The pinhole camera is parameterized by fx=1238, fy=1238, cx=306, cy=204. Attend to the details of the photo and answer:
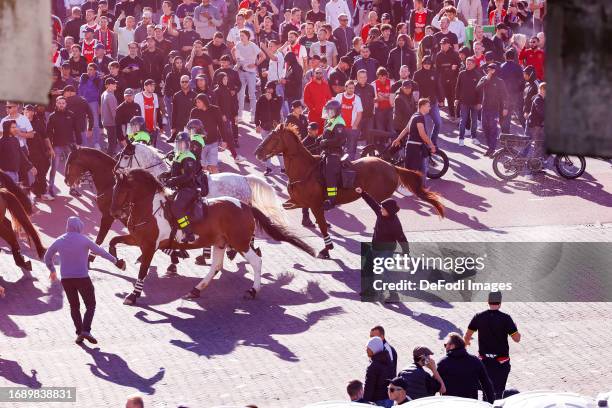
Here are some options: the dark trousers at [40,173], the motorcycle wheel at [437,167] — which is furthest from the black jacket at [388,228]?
the dark trousers at [40,173]

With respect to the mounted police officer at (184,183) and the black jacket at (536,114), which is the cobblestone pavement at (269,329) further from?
the black jacket at (536,114)

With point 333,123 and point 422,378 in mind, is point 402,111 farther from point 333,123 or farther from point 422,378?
point 422,378

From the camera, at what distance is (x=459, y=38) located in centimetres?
2828

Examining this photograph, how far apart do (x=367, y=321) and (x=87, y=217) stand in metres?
7.05

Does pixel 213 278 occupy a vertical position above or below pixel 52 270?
below

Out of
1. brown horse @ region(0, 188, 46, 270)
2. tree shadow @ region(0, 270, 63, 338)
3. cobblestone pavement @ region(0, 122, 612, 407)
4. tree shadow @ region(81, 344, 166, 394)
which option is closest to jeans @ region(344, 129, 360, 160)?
cobblestone pavement @ region(0, 122, 612, 407)

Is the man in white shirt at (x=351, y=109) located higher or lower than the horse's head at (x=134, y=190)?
lower

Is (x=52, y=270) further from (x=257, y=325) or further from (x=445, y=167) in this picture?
(x=445, y=167)

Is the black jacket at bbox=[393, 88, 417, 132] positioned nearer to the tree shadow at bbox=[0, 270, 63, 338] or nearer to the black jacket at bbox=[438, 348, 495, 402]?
the tree shadow at bbox=[0, 270, 63, 338]

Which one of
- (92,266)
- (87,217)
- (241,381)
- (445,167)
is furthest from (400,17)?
(241,381)

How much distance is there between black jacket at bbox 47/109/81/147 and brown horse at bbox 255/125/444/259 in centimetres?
483

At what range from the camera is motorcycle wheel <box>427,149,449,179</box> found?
23.1m

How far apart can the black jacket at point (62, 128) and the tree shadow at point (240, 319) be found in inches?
248

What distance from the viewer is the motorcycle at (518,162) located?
23.1 metres
